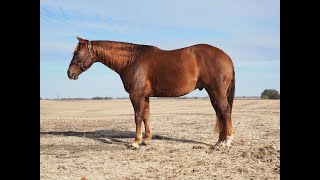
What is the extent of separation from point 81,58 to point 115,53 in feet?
3.03

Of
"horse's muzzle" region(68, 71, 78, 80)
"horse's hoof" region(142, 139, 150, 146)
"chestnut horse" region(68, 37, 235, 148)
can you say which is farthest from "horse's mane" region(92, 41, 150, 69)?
"horse's hoof" region(142, 139, 150, 146)

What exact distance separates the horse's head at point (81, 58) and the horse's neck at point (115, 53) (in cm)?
18

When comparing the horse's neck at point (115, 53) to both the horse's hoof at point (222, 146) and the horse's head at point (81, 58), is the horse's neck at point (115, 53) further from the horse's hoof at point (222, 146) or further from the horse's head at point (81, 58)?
the horse's hoof at point (222, 146)

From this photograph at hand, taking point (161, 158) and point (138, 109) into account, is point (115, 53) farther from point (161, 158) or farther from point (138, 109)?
point (161, 158)

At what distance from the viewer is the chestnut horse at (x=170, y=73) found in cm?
751

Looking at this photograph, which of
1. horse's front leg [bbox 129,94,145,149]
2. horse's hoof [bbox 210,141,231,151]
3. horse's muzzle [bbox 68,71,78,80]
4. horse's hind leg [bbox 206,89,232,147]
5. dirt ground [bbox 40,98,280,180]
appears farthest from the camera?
horse's muzzle [bbox 68,71,78,80]

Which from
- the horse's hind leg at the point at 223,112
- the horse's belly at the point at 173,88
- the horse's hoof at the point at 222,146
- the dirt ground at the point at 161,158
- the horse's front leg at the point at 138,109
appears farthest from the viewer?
the horse's front leg at the point at 138,109

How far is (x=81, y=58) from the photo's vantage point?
26.7 ft

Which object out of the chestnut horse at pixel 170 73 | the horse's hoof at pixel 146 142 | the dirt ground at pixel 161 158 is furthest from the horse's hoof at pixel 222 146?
the horse's hoof at pixel 146 142

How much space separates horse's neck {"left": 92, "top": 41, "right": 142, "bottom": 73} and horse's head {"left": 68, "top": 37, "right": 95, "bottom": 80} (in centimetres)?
18

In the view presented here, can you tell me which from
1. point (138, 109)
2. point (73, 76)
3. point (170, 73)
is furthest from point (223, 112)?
point (73, 76)

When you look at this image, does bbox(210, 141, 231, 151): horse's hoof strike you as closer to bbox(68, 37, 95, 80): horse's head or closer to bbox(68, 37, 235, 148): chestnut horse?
bbox(68, 37, 235, 148): chestnut horse

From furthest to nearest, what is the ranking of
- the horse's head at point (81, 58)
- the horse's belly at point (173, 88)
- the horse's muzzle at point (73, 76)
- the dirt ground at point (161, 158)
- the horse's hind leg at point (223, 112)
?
the horse's muzzle at point (73, 76)
the horse's head at point (81, 58)
the horse's belly at point (173, 88)
the horse's hind leg at point (223, 112)
the dirt ground at point (161, 158)

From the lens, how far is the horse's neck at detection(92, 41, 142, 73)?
26.9 ft
